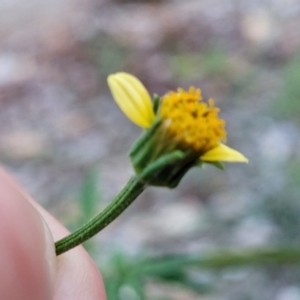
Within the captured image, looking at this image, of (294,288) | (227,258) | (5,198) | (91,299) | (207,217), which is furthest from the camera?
(207,217)

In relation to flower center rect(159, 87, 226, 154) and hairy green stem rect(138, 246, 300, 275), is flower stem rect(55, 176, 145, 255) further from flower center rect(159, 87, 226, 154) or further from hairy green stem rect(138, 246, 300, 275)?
hairy green stem rect(138, 246, 300, 275)

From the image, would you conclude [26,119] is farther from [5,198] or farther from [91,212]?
[5,198]

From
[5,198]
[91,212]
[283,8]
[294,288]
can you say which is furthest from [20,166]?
[283,8]

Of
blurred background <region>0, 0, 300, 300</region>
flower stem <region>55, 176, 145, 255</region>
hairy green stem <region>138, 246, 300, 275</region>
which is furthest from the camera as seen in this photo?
→ blurred background <region>0, 0, 300, 300</region>

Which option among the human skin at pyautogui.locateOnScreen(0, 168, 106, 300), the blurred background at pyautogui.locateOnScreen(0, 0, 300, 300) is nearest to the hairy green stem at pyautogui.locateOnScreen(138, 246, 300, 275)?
the blurred background at pyautogui.locateOnScreen(0, 0, 300, 300)

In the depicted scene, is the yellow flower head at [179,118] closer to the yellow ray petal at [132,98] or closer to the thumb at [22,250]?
the yellow ray petal at [132,98]

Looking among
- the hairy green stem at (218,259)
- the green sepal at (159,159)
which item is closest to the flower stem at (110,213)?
the green sepal at (159,159)

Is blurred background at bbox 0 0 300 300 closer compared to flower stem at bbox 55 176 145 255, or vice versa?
flower stem at bbox 55 176 145 255
